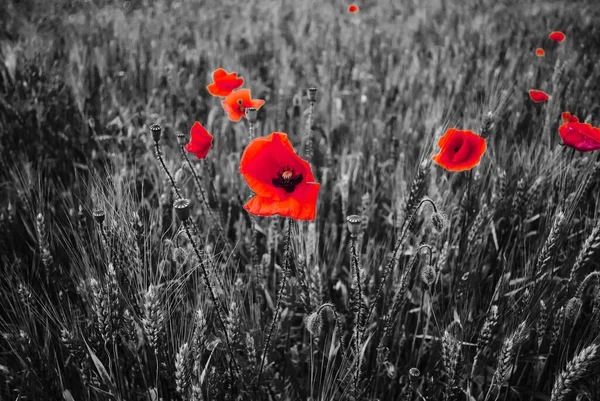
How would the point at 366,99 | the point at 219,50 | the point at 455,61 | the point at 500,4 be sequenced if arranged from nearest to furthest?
the point at 366,99, the point at 455,61, the point at 219,50, the point at 500,4

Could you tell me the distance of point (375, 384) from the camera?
1.22 meters

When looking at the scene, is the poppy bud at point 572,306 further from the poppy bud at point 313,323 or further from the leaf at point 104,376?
the leaf at point 104,376

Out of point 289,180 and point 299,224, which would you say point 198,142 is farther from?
point 299,224

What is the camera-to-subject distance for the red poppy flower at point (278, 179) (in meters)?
0.90

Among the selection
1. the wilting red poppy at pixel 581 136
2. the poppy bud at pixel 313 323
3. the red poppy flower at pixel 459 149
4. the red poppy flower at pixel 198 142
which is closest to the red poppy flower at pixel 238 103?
the red poppy flower at pixel 198 142

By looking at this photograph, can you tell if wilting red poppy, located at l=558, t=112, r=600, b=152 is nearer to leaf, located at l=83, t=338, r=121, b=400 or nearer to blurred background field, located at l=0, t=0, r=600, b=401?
blurred background field, located at l=0, t=0, r=600, b=401

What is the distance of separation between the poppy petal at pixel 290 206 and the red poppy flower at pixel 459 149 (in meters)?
0.48

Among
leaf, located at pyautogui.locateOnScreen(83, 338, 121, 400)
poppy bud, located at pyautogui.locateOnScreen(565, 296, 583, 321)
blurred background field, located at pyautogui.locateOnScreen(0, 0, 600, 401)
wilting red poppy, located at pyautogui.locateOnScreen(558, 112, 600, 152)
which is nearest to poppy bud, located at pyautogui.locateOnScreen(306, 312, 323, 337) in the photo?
blurred background field, located at pyautogui.locateOnScreen(0, 0, 600, 401)

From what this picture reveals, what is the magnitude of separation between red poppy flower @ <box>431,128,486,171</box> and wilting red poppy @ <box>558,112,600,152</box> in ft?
1.22

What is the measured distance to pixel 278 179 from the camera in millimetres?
1101

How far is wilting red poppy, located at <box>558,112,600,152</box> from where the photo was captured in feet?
4.46

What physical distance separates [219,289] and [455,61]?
9.06 feet

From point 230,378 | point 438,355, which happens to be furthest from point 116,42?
point 438,355

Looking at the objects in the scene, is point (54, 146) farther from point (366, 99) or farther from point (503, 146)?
point (503, 146)
